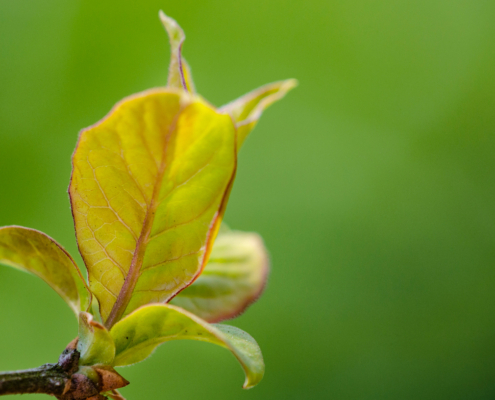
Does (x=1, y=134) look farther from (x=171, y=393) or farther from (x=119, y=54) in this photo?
(x=171, y=393)

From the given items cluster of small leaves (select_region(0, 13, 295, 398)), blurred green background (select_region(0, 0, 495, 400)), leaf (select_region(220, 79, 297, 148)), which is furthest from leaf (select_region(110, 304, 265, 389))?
blurred green background (select_region(0, 0, 495, 400))

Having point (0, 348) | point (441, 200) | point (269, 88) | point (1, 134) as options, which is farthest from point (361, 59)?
point (269, 88)

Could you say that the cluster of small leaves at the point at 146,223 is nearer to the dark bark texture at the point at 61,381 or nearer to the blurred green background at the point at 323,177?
the dark bark texture at the point at 61,381

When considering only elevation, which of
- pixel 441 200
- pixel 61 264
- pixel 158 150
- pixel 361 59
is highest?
pixel 158 150

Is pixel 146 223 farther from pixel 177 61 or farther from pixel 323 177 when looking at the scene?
pixel 323 177

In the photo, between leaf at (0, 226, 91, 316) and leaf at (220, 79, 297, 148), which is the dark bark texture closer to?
leaf at (0, 226, 91, 316)

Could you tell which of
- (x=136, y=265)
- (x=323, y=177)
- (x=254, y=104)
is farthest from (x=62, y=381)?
(x=323, y=177)
